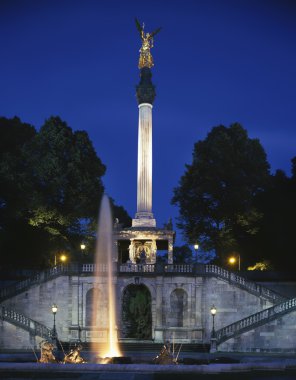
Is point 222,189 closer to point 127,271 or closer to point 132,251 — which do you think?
point 132,251

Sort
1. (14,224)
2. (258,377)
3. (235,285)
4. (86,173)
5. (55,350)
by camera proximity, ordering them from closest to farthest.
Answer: (258,377) → (55,350) → (235,285) → (14,224) → (86,173)

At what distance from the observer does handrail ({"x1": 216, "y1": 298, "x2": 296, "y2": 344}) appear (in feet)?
137

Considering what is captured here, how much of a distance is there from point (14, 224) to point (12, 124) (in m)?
10.6

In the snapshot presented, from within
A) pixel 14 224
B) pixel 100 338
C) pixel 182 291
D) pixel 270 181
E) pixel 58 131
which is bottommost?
pixel 100 338

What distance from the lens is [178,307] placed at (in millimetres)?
47344

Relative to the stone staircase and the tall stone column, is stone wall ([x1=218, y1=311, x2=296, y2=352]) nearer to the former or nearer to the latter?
the stone staircase

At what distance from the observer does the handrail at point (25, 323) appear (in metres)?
42.3

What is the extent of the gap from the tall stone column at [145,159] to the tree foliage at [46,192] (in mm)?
5407

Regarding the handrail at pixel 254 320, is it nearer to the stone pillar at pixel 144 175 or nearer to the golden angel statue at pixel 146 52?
the stone pillar at pixel 144 175

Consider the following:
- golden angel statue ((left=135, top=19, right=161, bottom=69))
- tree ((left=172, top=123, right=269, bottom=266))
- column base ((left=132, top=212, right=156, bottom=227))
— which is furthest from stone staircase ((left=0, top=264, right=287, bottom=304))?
golden angel statue ((left=135, top=19, right=161, bottom=69))

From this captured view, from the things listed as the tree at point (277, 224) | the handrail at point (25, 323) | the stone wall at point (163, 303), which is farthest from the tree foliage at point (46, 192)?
the tree at point (277, 224)

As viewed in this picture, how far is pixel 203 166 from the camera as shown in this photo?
63.4 m

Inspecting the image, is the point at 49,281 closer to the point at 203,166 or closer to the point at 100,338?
the point at 100,338

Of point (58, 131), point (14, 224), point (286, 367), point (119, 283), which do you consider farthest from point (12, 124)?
point (286, 367)
